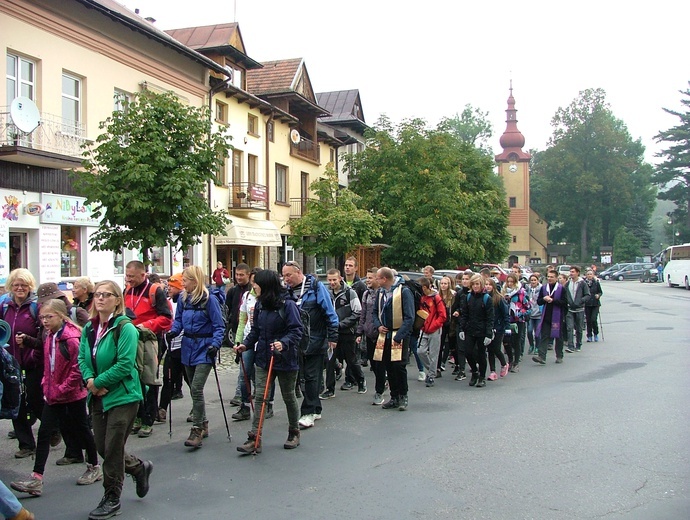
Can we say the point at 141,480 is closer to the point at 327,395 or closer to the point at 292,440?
the point at 292,440

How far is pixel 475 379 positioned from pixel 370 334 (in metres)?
2.21

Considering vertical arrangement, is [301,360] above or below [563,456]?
above

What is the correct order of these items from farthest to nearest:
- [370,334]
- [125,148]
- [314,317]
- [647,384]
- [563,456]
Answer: [125,148]
[647,384]
[370,334]
[314,317]
[563,456]

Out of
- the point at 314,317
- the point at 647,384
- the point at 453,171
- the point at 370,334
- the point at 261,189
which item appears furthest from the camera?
the point at 453,171

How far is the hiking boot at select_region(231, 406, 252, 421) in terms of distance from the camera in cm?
810

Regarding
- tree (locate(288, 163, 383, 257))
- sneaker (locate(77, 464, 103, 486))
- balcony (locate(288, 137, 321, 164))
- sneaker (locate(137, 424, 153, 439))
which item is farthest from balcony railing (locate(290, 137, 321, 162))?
sneaker (locate(77, 464, 103, 486))

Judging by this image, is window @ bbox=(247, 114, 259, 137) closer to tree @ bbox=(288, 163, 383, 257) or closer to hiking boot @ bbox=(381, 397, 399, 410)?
tree @ bbox=(288, 163, 383, 257)

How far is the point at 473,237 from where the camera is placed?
35906 millimetres

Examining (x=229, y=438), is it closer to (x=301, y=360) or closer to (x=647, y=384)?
(x=301, y=360)

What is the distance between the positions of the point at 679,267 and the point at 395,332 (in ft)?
150

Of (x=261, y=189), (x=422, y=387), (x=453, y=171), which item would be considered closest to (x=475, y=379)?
(x=422, y=387)

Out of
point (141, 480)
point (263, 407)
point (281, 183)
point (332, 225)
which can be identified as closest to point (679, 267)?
point (281, 183)

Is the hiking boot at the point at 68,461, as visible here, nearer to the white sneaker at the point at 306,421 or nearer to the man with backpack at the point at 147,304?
the man with backpack at the point at 147,304

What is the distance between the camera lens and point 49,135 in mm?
Answer: 16750
